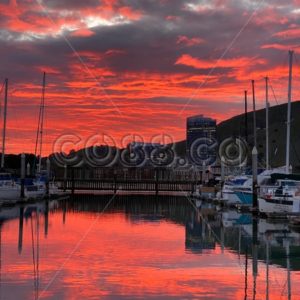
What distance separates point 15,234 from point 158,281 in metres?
14.6

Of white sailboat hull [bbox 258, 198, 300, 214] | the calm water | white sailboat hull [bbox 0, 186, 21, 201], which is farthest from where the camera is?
white sailboat hull [bbox 0, 186, 21, 201]

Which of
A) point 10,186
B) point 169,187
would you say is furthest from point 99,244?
point 169,187

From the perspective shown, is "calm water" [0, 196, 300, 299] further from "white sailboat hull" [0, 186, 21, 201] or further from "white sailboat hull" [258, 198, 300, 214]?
"white sailboat hull" [0, 186, 21, 201]

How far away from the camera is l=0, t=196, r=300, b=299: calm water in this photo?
17.9 meters

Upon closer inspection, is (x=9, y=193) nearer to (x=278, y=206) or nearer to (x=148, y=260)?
(x=278, y=206)

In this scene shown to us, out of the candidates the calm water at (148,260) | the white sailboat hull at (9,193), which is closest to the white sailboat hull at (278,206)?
the calm water at (148,260)

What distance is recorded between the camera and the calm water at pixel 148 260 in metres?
17.9

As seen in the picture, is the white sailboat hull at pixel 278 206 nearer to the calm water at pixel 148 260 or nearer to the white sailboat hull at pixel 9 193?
the calm water at pixel 148 260

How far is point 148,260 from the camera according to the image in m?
23.7

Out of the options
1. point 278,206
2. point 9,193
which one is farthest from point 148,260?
point 9,193

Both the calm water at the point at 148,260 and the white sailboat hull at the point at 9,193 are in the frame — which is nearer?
the calm water at the point at 148,260

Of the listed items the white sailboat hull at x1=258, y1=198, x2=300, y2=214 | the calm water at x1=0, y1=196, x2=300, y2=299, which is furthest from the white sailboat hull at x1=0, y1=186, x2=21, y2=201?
the white sailboat hull at x1=258, y1=198, x2=300, y2=214

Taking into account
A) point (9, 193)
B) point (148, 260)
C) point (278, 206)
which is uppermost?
point (9, 193)

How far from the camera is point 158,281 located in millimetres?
19344
